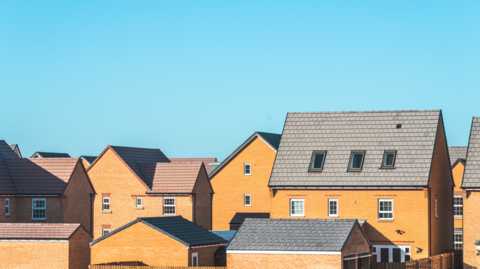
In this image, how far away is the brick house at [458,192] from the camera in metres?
65.3

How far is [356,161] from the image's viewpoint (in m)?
50.8

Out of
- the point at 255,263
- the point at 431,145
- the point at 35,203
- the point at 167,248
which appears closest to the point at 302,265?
the point at 255,263

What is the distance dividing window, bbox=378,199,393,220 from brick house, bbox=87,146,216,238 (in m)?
18.4

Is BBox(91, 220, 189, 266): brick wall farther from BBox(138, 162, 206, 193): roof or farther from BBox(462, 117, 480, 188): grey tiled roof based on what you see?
BBox(138, 162, 206, 193): roof

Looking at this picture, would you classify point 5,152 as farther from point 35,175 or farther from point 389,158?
point 389,158

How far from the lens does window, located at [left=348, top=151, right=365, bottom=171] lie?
165 ft

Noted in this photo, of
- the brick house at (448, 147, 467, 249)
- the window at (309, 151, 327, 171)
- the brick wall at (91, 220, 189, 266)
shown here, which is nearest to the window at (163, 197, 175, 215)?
the window at (309, 151, 327, 171)

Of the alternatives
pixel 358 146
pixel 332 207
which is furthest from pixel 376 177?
pixel 332 207

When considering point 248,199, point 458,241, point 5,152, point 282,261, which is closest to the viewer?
point 282,261

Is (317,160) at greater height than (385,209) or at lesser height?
greater

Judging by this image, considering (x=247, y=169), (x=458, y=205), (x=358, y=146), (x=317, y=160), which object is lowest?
(x=458, y=205)

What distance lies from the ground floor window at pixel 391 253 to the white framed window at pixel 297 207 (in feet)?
18.5

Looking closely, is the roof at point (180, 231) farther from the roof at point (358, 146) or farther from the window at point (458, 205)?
the window at point (458, 205)

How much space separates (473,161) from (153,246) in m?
21.6
